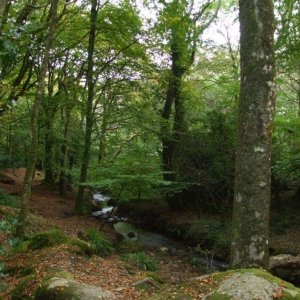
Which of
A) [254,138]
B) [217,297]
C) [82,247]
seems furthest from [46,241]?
[254,138]

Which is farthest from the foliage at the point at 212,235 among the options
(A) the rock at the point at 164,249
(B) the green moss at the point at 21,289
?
(B) the green moss at the point at 21,289

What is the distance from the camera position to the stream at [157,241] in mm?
11211

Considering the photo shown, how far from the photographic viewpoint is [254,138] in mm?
4613

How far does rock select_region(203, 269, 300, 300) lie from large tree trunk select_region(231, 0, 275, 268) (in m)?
0.64

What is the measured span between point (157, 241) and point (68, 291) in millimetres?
9851

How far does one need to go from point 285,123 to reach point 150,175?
4.85m

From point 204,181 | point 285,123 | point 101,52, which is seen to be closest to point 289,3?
point 285,123

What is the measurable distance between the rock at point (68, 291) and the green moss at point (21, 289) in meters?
0.55

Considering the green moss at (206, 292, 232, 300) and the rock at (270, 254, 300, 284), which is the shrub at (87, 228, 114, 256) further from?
the green moss at (206, 292, 232, 300)

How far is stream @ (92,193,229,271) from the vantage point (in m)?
11.2

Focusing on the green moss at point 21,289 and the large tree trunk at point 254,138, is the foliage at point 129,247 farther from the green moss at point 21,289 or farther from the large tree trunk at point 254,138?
the large tree trunk at point 254,138

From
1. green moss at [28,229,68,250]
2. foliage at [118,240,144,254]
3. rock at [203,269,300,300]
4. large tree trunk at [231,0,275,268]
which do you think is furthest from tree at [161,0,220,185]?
rock at [203,269,300,300]

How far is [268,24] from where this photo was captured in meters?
4.75

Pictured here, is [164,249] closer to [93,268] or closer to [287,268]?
[287,268]
